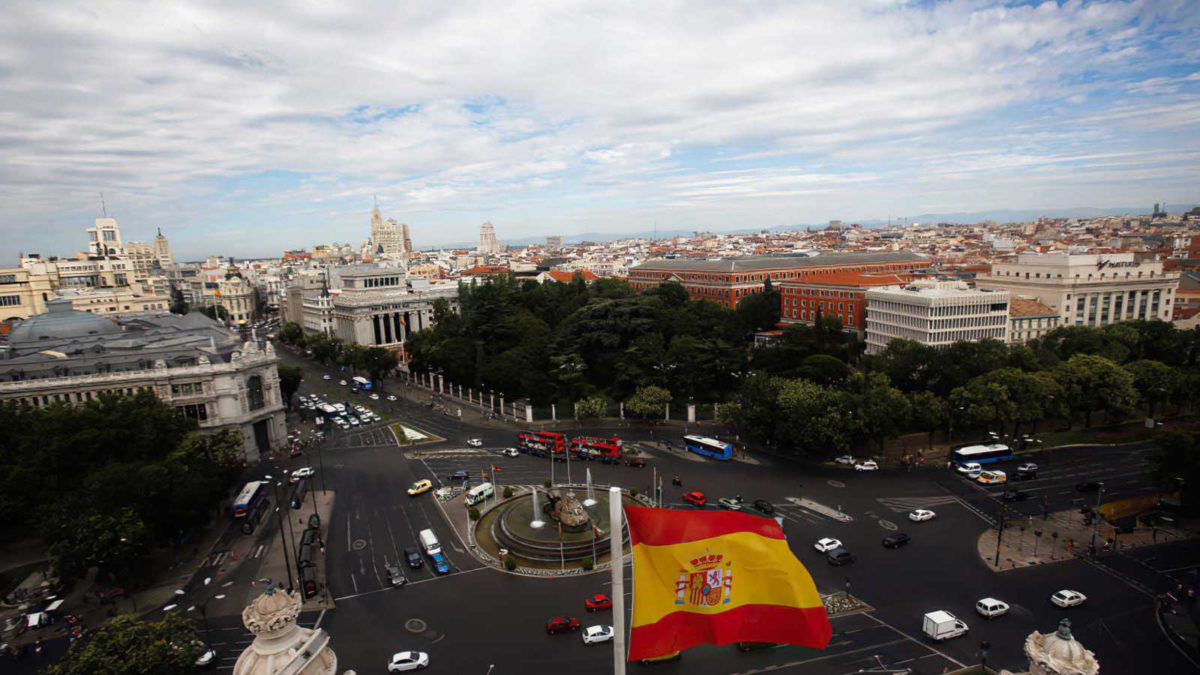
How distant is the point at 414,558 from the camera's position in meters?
38.3

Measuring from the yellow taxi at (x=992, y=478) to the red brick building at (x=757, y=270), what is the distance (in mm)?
54893

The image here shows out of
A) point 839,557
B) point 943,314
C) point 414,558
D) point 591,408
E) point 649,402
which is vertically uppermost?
point 943,314

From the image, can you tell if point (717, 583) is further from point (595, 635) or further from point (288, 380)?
point (288, 380)

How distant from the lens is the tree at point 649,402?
208 feet

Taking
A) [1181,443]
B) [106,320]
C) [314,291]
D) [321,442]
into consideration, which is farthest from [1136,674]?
[314,291]

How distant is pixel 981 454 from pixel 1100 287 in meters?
52.5

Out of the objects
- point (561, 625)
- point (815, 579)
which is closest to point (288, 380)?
point (561, 625)

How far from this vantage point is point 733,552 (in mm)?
12977

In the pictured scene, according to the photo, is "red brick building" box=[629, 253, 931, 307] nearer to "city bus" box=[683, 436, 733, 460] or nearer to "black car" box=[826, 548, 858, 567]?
"city bus" box=[683, 436, 733, 460]

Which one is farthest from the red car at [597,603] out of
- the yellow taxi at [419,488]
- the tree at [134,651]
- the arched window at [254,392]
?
the arched window at [254,392]

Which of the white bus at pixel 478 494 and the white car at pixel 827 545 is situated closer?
the white car at pixel 827 545

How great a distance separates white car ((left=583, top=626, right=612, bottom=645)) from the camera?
30.0m

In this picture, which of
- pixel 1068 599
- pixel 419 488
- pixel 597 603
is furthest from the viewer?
pixel 419 488

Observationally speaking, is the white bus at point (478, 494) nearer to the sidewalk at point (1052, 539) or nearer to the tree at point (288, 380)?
the sidewalk at point (1052, 539)
